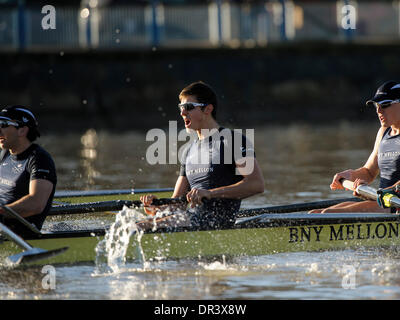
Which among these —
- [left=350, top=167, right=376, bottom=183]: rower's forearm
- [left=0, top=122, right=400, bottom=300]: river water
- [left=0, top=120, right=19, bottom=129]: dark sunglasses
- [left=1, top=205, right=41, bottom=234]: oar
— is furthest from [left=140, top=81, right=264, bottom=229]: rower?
[left=350, top=167, right=376, bottom=183]: rower's forearm

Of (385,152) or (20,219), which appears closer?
(20,219)

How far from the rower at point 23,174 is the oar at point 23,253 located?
20 cm

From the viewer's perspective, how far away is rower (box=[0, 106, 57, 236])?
978cm

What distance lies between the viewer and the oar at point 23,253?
9.39 meters

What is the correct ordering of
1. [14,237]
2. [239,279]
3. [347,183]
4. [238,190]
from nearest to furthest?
[239,279], [14,237], [238,190], [347,183]

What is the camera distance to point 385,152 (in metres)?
10.9

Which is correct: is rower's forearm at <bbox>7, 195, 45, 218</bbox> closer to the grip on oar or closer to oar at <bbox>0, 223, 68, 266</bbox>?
oar at <bbox>0, 223, 68, 266</bbox>

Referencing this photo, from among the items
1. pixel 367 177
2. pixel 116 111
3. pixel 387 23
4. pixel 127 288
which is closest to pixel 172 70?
pixel 116 111

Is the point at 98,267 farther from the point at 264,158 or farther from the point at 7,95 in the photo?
the point at 7,95

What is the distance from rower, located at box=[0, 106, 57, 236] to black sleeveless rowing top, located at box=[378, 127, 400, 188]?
3.57 metres

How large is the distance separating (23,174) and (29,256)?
3.19 feet

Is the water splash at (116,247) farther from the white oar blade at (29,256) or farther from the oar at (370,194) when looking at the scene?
the oar at (370,194)

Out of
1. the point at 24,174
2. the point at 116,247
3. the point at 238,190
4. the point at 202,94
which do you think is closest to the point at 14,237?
the point at 24,174

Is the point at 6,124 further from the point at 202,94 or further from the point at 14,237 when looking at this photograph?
the point at 202,94
